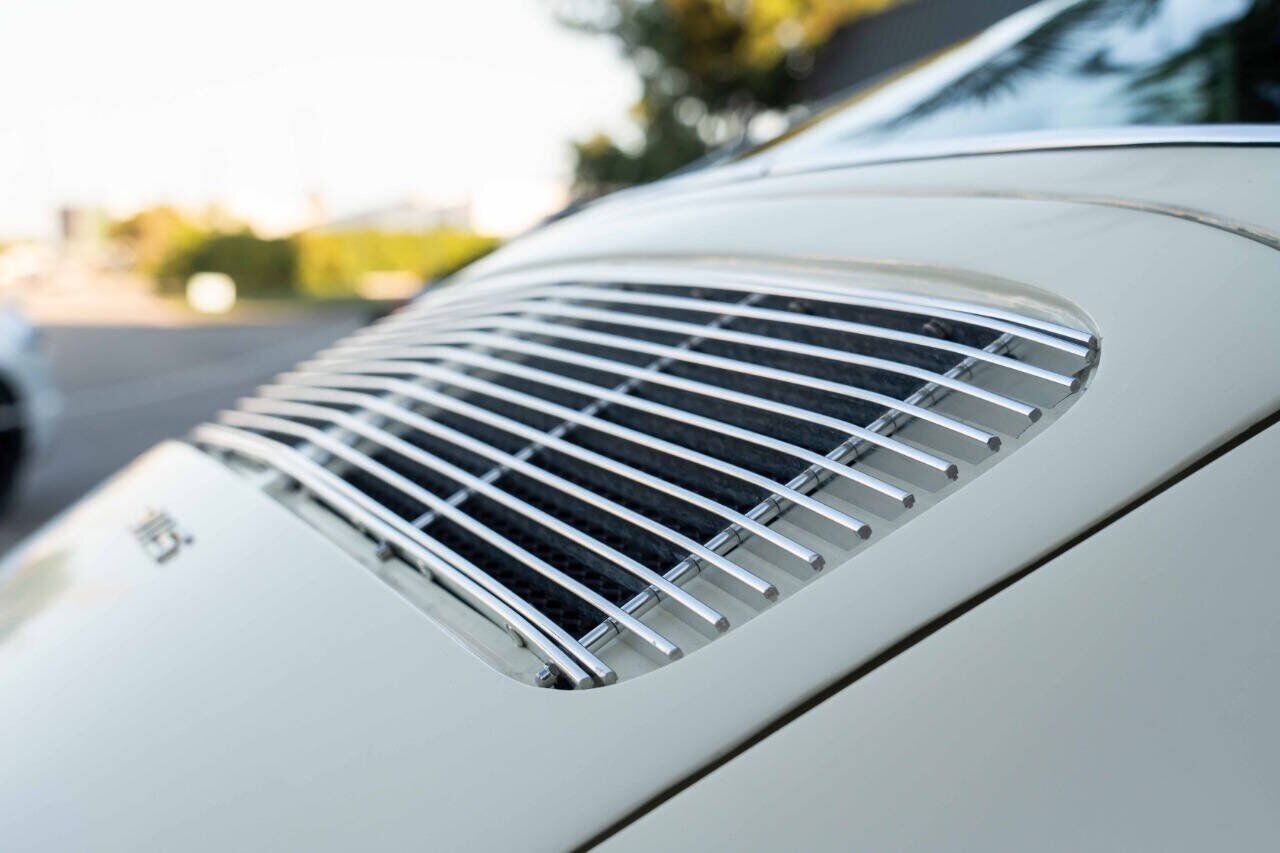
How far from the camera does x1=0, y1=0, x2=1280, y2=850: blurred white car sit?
2.43 feet

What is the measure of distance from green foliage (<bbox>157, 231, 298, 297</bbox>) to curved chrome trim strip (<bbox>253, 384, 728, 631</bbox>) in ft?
89.5

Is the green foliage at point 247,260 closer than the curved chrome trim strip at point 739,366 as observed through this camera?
No

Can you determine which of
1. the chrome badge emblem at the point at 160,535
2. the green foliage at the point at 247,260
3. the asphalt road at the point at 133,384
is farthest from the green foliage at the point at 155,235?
the chrome badge emblem at the point at 160,535

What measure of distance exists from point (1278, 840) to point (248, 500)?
1.14m

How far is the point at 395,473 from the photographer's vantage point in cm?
129

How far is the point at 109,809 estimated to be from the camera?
931 millimetres

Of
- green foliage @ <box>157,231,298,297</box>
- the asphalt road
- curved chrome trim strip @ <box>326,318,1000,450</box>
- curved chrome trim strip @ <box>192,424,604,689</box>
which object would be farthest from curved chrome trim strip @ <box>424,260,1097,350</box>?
green foliage @ <box>157,231,298,297</box>

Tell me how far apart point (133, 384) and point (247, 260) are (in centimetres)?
1665

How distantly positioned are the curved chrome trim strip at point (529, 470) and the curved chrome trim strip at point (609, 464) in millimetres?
27

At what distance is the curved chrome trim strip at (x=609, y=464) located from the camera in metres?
0.88

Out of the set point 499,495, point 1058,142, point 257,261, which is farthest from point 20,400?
point 257,261

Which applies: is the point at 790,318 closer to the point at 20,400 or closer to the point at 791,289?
the point at 791,289

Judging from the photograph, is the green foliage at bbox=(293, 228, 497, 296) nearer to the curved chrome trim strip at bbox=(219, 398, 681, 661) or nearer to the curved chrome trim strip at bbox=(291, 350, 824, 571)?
the curved chrome trim strip at bbox=(219, 398, 681, 661)

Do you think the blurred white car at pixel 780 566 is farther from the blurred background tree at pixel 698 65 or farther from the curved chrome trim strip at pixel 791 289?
the blurred background tree at pixel 698 65
